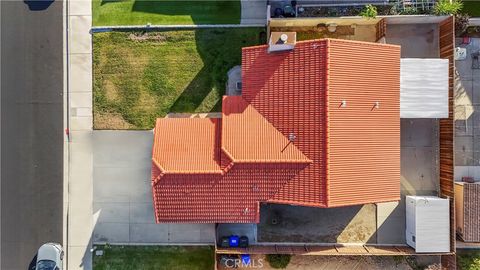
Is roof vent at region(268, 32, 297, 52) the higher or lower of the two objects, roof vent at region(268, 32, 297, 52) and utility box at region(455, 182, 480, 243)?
the higher

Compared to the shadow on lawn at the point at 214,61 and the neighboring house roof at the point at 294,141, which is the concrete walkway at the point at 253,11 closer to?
the shadow on lawn at the point at 214,61

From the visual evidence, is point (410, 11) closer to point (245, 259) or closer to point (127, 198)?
point (245, 259)

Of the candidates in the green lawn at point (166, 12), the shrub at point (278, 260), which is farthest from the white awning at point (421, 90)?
the shrub at point (278, 260)

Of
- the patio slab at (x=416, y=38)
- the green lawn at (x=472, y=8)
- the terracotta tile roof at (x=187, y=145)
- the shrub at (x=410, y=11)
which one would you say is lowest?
the terracotta tile roof at (x=187, y=145)

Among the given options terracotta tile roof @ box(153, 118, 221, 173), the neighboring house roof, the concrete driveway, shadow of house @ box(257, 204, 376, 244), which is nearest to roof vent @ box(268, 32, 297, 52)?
the neighboring house roof

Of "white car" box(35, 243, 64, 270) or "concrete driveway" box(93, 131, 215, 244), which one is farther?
"concrete driveway" box(93, 131, 215, 244)

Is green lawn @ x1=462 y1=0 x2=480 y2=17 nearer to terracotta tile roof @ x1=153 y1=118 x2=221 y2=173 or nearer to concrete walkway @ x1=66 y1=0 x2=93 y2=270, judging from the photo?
terracotta tile roof @ x1=153 y1=118 x2=221 y2=173

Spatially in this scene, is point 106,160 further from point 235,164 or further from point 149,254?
point 235,164
